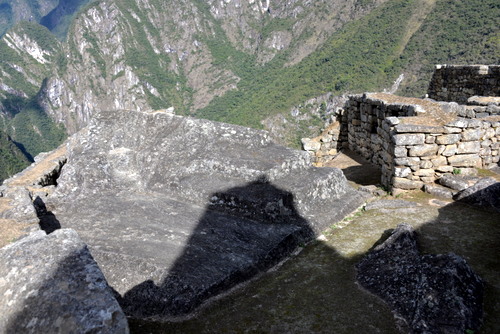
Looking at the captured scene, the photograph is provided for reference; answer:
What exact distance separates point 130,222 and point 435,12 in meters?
113

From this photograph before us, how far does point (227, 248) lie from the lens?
473 cm

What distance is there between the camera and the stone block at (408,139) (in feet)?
23.3

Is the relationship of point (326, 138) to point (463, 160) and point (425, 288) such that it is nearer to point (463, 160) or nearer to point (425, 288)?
point (463, 160)

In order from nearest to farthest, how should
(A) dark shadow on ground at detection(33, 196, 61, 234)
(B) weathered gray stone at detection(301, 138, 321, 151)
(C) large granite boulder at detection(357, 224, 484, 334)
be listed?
(C) large granite boulder at detection(357, 224, 484, 334) → (A) dark shadow on ground at detection(33, 196, 61, 234) → (B) weathered gray stone at detection(301, 138, 321, 151)

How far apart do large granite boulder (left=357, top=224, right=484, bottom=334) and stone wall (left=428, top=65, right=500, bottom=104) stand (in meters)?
12.8

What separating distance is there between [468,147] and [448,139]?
1.86ft

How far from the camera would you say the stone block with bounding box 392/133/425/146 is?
23.3 ft

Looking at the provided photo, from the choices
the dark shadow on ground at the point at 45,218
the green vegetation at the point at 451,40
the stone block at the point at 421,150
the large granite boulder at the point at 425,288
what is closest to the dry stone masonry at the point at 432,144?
the stone block at the point at 421,150

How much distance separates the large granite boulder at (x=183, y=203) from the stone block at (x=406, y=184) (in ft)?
3.70

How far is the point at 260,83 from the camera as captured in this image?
175375mm

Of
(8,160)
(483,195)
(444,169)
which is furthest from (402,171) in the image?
(8,160)

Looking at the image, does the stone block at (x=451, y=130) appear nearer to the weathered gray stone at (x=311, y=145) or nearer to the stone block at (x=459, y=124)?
the stone block at (x=459, y=124)

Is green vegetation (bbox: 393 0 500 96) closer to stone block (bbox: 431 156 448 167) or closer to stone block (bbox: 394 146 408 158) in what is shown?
stone block (bbox: 431 156 448 167)

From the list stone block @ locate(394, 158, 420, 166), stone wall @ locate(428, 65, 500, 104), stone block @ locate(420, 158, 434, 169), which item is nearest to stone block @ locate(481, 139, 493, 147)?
stone block @ locate(420, 158, 434, 169)
